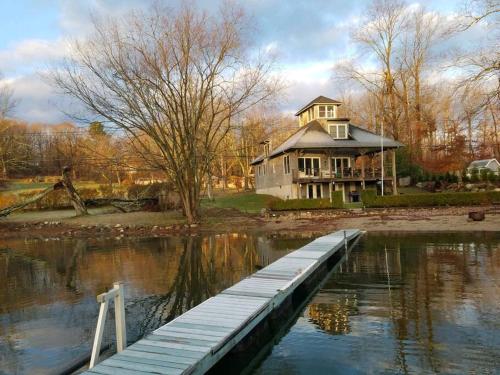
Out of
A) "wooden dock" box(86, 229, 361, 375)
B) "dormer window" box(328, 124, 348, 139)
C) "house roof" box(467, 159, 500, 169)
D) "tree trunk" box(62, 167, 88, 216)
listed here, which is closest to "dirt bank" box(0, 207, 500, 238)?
"tree trunk" box(62, 167, 88, 216)

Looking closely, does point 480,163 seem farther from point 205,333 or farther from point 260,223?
point 205,333

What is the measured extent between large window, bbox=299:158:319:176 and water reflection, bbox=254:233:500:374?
25185mm

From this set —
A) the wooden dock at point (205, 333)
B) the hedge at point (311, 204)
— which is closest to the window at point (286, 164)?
the hedge at point (311, 204)

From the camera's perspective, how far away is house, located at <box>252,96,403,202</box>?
36969mm

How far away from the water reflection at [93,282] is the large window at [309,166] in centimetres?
1722

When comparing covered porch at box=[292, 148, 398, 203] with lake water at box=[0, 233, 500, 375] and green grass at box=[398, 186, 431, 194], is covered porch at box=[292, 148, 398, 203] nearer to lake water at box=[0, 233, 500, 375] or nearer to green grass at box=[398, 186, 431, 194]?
green grass at box=[398, 186, 431, 194]

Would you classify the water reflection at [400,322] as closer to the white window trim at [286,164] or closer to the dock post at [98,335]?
the dock post at [98,335]

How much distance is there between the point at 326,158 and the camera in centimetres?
3978

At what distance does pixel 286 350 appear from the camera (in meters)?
6.84

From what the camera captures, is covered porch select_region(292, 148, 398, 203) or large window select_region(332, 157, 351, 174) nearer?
covered porch select_region(292, 148, 398, 203)

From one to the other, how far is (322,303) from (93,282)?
633 cm

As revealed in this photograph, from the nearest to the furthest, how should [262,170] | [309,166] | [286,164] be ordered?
[309,166], [286,164], [262,170]

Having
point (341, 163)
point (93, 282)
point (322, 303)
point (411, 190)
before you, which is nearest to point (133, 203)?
point (341, 163)

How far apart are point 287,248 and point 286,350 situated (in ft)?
33.9
